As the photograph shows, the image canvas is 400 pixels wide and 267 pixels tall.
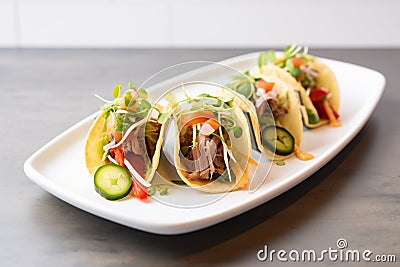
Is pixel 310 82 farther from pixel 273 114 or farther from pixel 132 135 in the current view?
pixel 132 135

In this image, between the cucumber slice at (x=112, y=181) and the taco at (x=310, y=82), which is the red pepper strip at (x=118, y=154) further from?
the taco at (x=310, y=82)

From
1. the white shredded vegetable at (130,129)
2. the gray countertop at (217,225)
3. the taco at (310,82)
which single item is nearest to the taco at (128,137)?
the white shredded vegetable at (130,129)

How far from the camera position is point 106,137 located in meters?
2.38

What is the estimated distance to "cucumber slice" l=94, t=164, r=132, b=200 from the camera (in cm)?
215

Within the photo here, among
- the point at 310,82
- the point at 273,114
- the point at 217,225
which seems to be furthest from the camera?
the point at 310,82

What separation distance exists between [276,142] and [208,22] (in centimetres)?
215

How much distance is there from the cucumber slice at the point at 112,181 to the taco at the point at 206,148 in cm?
17

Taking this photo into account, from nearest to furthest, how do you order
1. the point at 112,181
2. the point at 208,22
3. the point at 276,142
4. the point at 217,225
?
the point at 217,225
the point at 112,181
the point at 276,142
the point at 208,22

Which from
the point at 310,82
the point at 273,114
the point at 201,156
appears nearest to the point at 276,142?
the point at 273,114

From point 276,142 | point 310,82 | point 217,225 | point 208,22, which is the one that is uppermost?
point 208,22

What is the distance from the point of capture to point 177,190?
7.32 ft

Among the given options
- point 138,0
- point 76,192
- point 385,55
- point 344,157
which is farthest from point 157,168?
point 138,0

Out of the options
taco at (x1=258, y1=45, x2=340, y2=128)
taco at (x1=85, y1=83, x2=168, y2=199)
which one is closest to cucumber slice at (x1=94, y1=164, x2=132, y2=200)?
taco at (x1=85, y1=83, x2=168, y2=199)

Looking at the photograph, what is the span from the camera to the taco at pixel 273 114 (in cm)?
252
